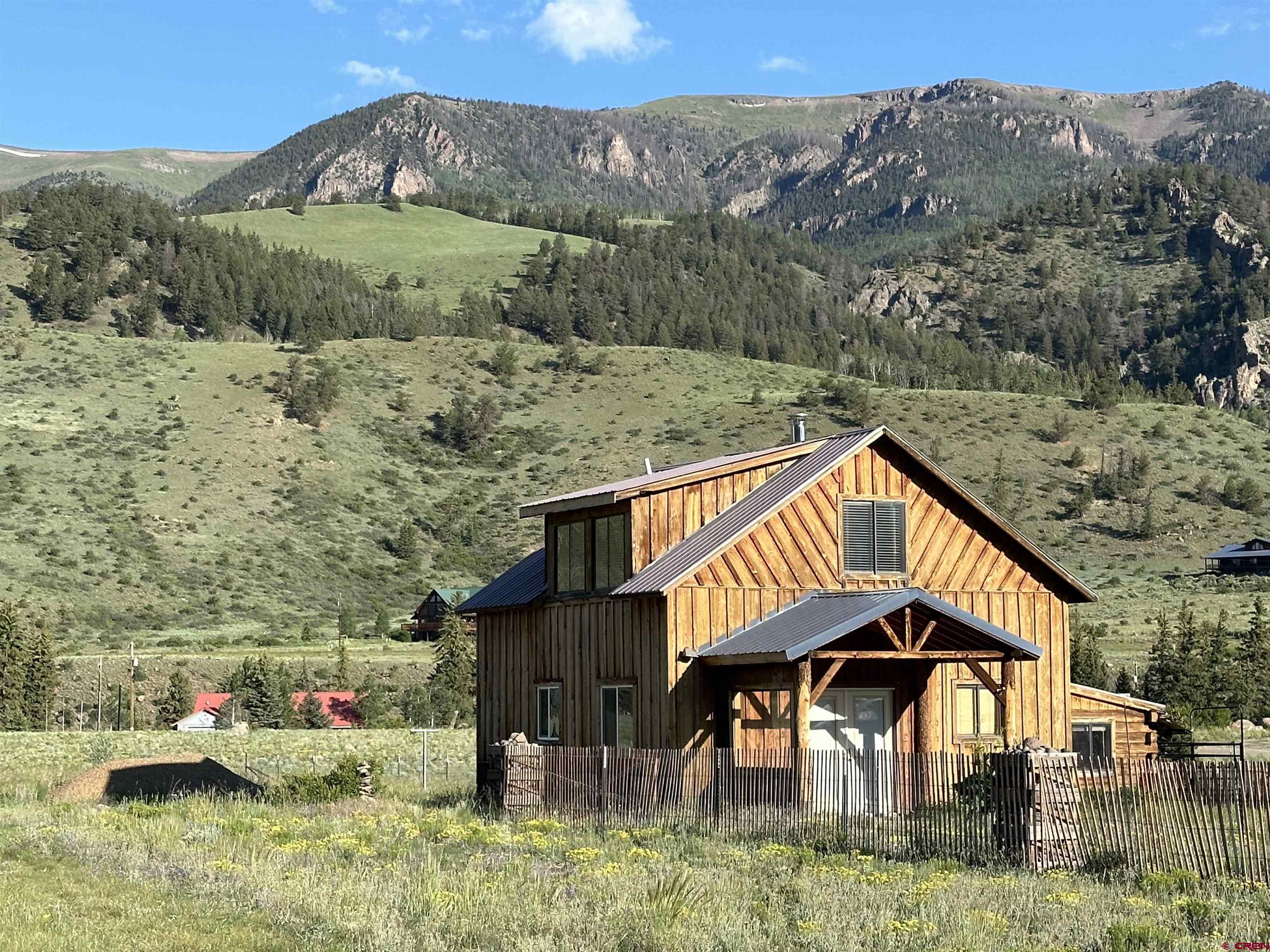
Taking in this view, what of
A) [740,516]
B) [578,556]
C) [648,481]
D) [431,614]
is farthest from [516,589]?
[431,614]

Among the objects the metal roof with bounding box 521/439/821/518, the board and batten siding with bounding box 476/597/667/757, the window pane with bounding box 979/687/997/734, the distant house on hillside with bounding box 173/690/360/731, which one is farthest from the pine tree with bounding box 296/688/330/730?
the window pane with bounding box 979/687/997/734

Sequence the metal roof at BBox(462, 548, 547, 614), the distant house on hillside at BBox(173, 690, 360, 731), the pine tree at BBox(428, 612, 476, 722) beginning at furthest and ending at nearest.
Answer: the pine tree at BBox(428, 612, 476, 722) < the distant house on hillside at BBox(173, 690, 360, 731) < the metal roof at BBox(462, 548, 547, 614)

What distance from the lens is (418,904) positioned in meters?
15.4

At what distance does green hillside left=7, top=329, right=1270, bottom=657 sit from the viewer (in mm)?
83250

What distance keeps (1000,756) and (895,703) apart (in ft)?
28.0

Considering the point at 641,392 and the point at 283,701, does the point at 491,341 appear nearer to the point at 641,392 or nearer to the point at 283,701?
the point at 641,392

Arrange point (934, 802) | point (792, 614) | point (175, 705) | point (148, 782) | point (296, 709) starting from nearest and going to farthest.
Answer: point (934, 802)
point (792, 614)
point (148, 782)
point (296, 709)
point (175, 705)

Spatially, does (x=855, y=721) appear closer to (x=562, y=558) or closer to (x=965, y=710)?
(x=965, y=710)

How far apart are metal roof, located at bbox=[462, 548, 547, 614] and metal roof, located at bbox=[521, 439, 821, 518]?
3.95ft

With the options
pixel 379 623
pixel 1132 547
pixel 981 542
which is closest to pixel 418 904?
pixel 981 542

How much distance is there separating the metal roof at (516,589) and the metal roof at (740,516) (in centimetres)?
310

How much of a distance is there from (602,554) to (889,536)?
15.8 ft

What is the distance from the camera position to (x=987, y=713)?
2964 centimetres

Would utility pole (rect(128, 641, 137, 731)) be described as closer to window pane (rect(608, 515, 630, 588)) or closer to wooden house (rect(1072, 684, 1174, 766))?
window pane (rect(608, 515, 630, 588))
